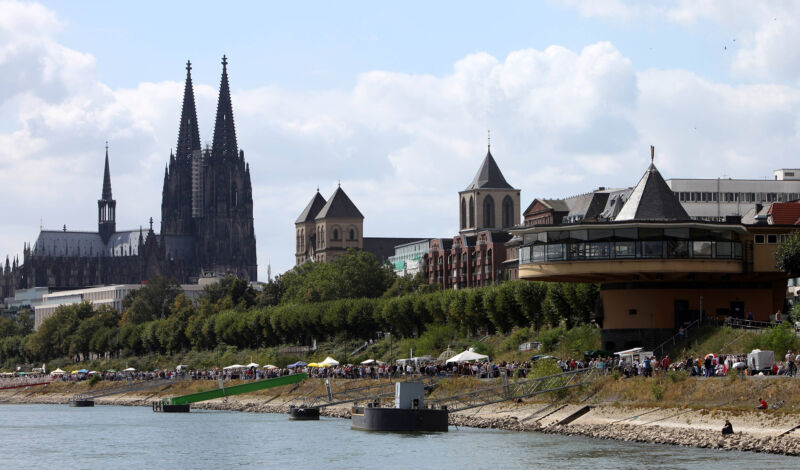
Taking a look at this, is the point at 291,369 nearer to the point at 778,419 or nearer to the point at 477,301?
the point at 477,301

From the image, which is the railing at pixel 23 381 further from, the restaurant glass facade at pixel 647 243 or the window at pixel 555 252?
the restaurant glass facade at pixel 647 243

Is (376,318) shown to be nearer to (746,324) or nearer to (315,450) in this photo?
(746,324)

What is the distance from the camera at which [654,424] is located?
6519cm

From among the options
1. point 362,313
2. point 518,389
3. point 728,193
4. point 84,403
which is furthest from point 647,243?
point 728,193

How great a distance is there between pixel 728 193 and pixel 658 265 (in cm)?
11052

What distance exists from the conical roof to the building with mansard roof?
0.06m

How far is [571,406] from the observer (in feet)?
241

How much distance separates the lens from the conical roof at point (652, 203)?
291 ft

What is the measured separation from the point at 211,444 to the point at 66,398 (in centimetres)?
7645

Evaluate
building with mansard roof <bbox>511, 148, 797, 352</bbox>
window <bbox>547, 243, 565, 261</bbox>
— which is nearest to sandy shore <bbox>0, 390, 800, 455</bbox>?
window <bbox>547, 243, 565, 261</bbox>

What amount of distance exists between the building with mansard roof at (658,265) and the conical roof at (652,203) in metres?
0.06

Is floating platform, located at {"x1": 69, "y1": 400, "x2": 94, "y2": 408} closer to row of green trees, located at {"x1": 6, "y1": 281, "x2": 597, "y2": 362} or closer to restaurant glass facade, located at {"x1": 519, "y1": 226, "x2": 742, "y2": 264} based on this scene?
row of green trees, located at {"x1": 6, "y1": 281, "x2": 597, "y2": 362}

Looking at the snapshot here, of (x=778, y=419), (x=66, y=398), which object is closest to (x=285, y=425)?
(x=778, y=419)

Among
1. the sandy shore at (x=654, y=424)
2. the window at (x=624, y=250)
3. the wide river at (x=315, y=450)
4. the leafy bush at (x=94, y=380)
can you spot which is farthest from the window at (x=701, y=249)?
the leafy bush at (x=94, y=380)
